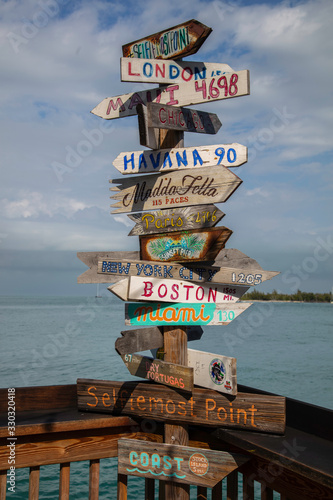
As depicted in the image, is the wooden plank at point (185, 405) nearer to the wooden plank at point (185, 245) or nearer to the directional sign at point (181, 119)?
the wooden plank at point (185, 245)

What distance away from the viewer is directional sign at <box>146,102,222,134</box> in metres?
3.47

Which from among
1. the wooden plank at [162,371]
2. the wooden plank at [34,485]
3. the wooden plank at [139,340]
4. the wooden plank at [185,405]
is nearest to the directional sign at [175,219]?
the wooden plank at [139,340]

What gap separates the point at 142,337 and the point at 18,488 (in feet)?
24.4

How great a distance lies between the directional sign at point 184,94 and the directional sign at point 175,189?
0.64 m

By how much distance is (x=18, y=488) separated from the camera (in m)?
9.01

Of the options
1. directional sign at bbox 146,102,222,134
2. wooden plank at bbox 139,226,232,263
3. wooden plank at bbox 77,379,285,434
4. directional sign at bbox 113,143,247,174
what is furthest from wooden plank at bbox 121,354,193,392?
directional sign at bbox 146,102,222,134

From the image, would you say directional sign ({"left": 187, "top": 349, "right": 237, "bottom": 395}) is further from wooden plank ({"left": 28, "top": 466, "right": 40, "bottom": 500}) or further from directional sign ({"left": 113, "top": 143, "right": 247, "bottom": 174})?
directional sign ({"left": 113, "top": 143, "right": 247, "bottom": 174})

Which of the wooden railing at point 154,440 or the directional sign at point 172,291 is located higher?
the directional sign at point 172,291

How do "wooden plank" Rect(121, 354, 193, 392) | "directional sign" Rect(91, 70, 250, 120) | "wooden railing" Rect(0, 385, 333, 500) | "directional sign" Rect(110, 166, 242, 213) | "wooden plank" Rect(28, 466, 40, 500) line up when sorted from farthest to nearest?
"directional sign" Rect(91, 70, 250, 120)
"directional sign" Rect(110, 166, 242, 213)
"wooden plank" Rect(121, 354, 193, 392)
"wooden plank" Rect(28, 466, 40, 500)
"wooden railing" Rect(0, 385, 333, 500)

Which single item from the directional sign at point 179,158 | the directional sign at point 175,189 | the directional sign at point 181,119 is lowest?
the directional sign at point 175,189

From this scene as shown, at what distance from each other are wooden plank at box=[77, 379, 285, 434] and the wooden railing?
86 mm

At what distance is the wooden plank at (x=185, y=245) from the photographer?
3430mm

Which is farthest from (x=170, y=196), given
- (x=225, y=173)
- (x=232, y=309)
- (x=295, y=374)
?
(x=295, y=374)

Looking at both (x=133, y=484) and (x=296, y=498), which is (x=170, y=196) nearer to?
(x=296, y=498)
